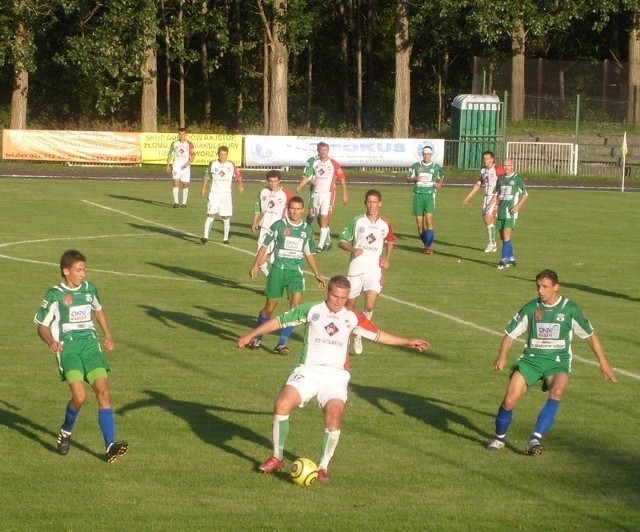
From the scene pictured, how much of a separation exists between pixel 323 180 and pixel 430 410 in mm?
14994

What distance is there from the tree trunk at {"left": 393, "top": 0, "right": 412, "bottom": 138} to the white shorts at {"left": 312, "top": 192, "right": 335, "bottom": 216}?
3428 cm

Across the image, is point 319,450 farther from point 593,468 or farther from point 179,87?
point 179,87

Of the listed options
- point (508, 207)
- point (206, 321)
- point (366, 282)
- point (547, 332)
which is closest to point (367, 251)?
point (366, 282)

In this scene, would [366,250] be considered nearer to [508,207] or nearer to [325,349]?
[325,349]

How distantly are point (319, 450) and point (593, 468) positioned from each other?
253 cm

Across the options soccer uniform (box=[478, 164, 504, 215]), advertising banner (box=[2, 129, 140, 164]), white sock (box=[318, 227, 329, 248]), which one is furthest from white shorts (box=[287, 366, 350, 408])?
advertising banner (box=[2, 129, 140, 164])

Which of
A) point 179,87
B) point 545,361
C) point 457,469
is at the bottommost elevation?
point 457,469

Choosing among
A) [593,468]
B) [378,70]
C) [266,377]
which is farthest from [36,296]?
[378,70]

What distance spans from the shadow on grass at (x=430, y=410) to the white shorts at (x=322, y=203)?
528 inches

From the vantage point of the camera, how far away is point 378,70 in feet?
267

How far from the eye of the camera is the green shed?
5491 centimetres

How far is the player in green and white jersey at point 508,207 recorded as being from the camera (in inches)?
1016

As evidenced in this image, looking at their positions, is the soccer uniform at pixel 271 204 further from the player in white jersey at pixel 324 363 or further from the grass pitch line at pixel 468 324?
the player in white jersey at pixel 324 363

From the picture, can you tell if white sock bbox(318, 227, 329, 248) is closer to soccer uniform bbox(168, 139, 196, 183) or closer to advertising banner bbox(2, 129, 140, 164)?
soccer uniform bbox(168, 139, 196, 183)
